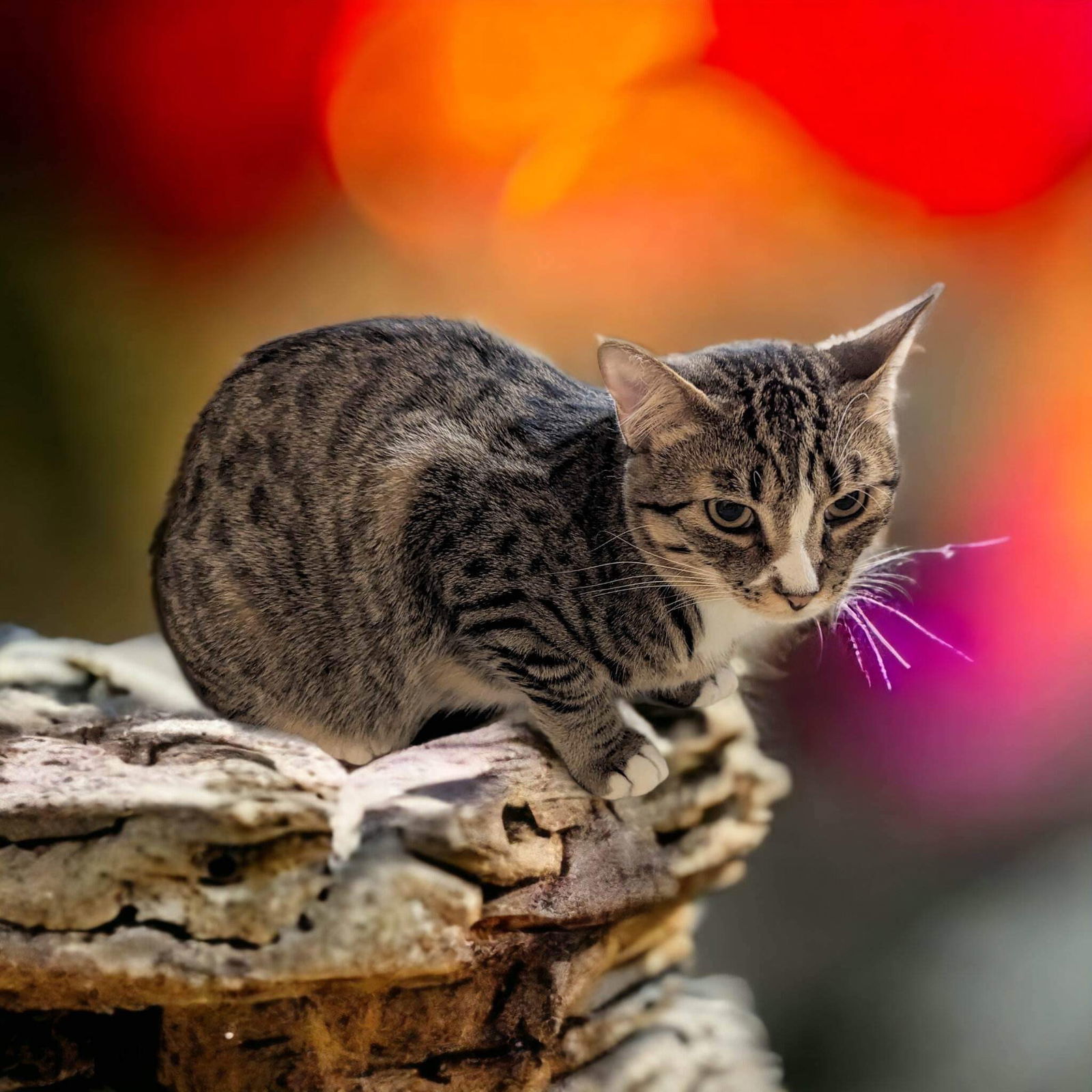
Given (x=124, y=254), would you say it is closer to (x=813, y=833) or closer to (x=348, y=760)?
(x=348, y=760)

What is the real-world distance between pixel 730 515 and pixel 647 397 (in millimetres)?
126

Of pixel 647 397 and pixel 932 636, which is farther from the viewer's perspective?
pixel 932 636

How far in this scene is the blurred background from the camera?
1.32m

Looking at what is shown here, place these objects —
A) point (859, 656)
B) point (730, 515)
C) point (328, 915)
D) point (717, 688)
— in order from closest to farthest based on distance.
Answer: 1. point (328, 915)
2. point (730, 515)
3. point (717, 688)
4. point (859, 656)

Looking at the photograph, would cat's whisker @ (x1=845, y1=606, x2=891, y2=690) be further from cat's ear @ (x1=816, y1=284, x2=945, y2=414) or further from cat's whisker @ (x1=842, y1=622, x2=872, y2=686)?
cat's ear @ (x1=816, y1=284, x2=945, y2=414)

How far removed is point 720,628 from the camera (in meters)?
1.08

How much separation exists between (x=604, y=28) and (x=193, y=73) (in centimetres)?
53

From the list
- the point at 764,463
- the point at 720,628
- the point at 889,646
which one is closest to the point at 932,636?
the point at 889,646

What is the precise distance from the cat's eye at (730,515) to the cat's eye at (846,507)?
0.23ft

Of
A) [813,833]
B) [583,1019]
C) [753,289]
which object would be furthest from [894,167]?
[583,1019]

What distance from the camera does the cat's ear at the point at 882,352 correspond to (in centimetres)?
99

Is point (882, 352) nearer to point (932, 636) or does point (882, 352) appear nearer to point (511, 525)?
point (511, 525)

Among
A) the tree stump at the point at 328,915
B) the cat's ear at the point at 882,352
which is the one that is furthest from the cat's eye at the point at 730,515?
the tree stump at the point at 328,915

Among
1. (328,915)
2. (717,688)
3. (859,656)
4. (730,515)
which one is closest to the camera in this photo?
(328,915)
